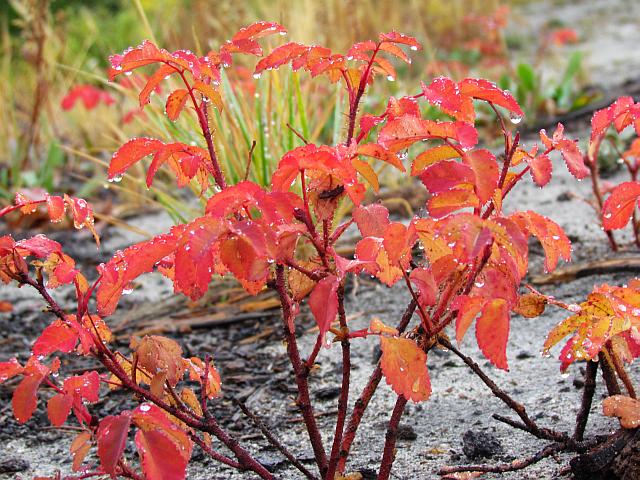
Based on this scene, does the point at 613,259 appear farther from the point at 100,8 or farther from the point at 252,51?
the point at 100,8

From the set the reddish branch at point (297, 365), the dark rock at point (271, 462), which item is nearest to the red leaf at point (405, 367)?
the reddish branch at point (297, 365)

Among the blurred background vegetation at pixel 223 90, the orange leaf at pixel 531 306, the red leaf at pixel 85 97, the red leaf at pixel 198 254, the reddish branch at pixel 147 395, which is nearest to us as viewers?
the red leaf at pixel 198 254

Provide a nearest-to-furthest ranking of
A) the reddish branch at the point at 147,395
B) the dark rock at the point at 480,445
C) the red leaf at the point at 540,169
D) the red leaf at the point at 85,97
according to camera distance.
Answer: the red leaf at the point at 540,169 → the reddish branch at the point at 147,395 → the dark rock at the point at 480,445 → the red leaf at the point at 85,97

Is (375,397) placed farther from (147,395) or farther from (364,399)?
(147,395)

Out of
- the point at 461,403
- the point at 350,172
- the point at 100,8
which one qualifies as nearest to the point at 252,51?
the point at 350,172

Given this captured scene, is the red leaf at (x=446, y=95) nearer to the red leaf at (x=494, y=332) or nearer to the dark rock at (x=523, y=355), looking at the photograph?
the red leaf at (x=494, y=332)

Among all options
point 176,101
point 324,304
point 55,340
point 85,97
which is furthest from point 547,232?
point 85,97

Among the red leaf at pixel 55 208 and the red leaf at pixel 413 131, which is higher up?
the red leaf at pixel 413 131
